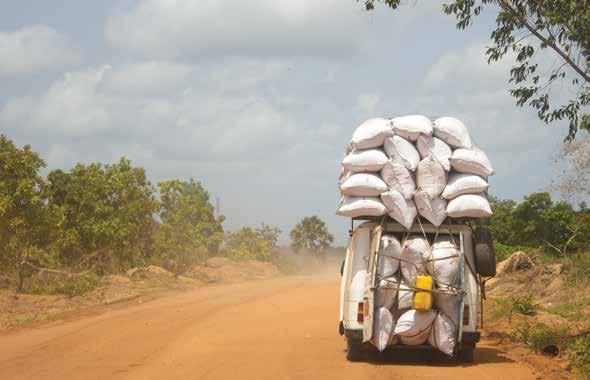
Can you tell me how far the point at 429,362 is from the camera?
10.6 metres

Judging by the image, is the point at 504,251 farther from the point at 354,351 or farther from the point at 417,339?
the point at 417,339

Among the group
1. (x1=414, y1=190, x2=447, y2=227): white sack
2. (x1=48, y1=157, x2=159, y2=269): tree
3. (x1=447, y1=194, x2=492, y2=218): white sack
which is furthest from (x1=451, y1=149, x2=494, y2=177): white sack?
(x1=48, y1=157, x2=159, y2=269): tree

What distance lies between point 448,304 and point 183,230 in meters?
24.0

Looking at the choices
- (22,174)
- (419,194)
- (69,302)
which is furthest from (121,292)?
(419,194)

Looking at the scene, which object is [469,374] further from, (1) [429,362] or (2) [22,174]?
(2) [22,174]

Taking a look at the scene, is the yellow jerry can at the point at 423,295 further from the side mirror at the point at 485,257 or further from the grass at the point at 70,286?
the grass at the point at 70,286

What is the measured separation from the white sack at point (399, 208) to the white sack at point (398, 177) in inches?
5.2

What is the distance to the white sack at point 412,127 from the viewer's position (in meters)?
10.7

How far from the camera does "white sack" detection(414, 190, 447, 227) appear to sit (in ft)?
33.6

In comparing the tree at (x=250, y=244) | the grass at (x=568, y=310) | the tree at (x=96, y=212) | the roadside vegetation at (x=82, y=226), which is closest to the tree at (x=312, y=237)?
the tree at (x=250, y=244)

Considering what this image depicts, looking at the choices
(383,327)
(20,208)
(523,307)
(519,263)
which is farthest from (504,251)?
(383,327)

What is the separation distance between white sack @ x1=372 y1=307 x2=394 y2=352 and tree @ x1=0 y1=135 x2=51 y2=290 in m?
11.8

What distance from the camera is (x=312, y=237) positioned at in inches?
2191

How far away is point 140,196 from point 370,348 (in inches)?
687
